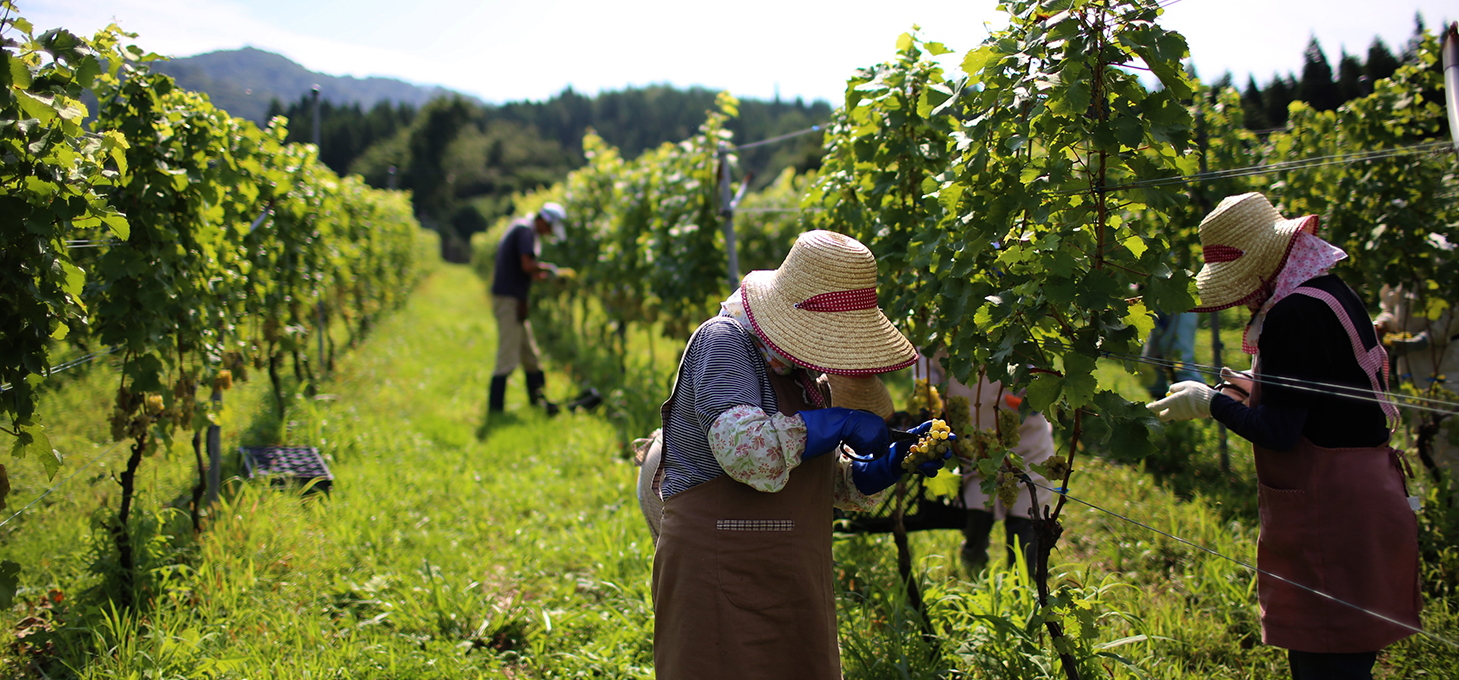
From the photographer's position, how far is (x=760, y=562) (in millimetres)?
1920

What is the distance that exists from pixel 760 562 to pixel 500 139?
66.0 meters

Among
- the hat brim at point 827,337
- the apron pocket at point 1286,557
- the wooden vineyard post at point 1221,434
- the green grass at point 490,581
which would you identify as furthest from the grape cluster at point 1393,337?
the hat brim at point 827,337

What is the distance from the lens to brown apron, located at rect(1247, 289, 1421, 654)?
82.5 inches

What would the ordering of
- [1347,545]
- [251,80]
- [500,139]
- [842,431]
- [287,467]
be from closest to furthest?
1. [842,431]
2. [1347,545]
3. [287,467]
4. [251,80]
5. [500,139]

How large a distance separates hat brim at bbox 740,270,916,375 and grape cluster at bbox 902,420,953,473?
0.59 ft

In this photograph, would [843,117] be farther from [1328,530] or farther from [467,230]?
[467,230]

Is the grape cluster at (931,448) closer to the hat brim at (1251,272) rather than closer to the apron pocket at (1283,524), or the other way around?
the hat brim at (1251,272)

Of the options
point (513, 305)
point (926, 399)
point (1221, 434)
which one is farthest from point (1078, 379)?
point (513, 305)

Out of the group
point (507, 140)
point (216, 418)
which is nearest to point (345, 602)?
point (216, 418)

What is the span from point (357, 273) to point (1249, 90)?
30.5 feet

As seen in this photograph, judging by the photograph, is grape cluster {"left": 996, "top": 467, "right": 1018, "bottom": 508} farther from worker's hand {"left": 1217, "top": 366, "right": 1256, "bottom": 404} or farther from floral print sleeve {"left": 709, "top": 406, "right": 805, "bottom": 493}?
worker's hand {"left": 1217, "top": 366, "right": 1256, "bottom": 404}

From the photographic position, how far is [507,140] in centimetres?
6341

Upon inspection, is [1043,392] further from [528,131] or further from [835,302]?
[528,131]

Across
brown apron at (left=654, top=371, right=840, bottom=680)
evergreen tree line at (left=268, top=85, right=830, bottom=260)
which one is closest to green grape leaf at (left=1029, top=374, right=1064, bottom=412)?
brown apron at (left=654, top=371, right=840, bottom=680)
